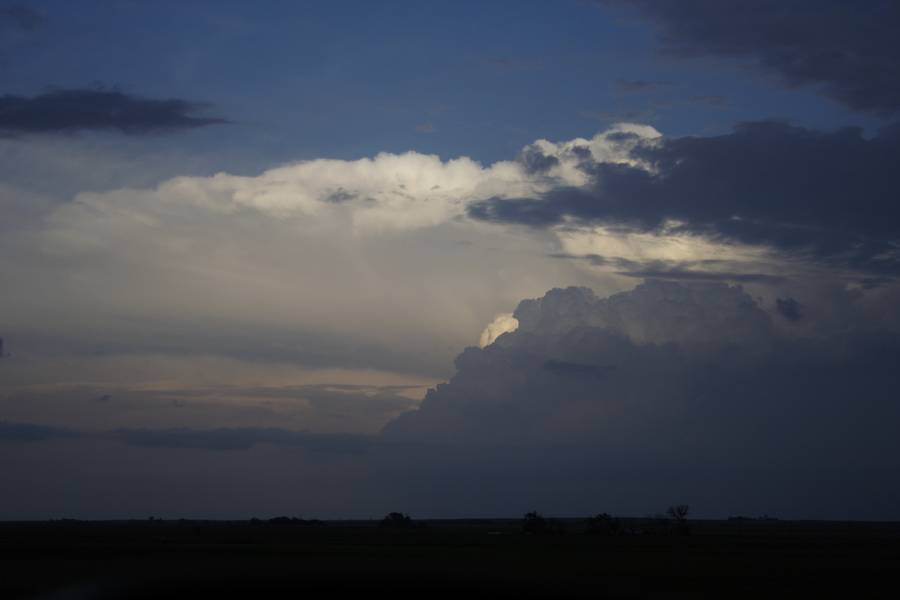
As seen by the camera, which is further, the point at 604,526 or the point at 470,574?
the point at 604,526

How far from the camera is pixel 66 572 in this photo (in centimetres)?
4512

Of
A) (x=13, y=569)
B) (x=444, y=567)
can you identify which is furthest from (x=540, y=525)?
(x=444, y=567)

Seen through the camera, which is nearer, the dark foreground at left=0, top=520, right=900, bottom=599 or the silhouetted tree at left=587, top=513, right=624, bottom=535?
the dark foreground at left=0, top=520, right=900, bottom=599

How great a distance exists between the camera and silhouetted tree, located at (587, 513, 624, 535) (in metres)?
126

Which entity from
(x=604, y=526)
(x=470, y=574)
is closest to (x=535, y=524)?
(x=604, y=526)

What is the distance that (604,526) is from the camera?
128 m

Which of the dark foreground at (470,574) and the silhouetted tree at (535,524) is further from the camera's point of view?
the silhouetted tree at (535,524)

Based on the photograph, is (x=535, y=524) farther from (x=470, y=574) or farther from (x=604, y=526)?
(x=470, y=574)

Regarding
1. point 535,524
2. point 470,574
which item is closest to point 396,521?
point 535,524

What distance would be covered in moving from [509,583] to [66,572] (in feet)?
135

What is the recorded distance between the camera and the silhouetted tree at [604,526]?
126 m

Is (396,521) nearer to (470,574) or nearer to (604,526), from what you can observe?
(604,526)

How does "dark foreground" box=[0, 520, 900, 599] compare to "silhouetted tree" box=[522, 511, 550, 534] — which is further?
"silhouetted tree" box=[522, 511, 550, 534]

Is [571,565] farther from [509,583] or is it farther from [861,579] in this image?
[509,583]
